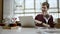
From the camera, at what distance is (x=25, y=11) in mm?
4645

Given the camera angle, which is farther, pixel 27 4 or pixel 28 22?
pixel 27 4

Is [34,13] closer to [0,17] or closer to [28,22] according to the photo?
[0,17]

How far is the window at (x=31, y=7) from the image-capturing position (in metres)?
4.62

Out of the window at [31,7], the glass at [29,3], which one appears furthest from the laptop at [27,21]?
the glass at [29,3]

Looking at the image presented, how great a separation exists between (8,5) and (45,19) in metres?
2.15

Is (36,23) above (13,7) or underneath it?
underneath

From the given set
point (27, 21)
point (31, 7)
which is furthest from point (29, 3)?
point (27, 21)

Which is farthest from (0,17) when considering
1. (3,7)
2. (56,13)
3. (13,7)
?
(56,13)

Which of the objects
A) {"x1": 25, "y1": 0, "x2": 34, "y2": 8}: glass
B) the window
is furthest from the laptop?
{"x1": 25, "y1": 0, "x2": 34, "y2": 8}: glass

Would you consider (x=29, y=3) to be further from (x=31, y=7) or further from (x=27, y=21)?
(x=27, y=21)

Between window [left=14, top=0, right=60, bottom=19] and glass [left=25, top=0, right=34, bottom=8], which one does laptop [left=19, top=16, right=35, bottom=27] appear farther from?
glass [left=25, top=0, right=34, bottom=8]

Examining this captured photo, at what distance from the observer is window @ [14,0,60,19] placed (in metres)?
4.62

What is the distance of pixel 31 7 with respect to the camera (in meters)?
4.70

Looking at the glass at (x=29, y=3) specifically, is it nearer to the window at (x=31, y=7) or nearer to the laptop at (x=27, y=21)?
the window at (x=31, y=7)
